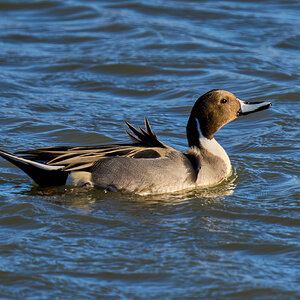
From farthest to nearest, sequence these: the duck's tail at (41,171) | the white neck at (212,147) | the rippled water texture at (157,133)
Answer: the white neck at (212,147) → the duck's tail at (41,171) → the rippled water texture at (157,133)

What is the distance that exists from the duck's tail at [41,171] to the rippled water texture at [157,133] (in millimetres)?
143

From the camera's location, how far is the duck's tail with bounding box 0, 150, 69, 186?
7793mm

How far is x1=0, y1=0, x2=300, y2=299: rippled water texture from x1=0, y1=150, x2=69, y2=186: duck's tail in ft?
0.47

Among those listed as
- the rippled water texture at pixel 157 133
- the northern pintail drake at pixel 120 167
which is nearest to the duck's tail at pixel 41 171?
the northern pintail drake at pixel 120 167

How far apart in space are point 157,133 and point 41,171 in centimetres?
259

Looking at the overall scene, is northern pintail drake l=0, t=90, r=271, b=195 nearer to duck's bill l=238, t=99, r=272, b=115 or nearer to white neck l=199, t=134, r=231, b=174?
white neck l=199, t=134, r=231, b=174

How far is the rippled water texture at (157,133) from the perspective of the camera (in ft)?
19.6

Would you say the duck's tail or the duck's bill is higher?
the duck's bill

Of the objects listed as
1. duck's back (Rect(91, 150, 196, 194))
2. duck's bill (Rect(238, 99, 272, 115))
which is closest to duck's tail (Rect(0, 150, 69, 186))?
duck's back (Rect(91, 150, 196, 194))

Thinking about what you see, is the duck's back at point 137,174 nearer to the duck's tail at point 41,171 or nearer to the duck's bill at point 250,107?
the duck's tail at point 41,171

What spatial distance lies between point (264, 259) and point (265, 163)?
9.05 feet

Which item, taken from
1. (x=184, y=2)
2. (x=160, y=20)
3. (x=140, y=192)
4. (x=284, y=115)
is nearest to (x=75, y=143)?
(x=140, y=192)

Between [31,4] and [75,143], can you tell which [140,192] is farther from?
[31,4]

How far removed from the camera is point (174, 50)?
13.8 metres
